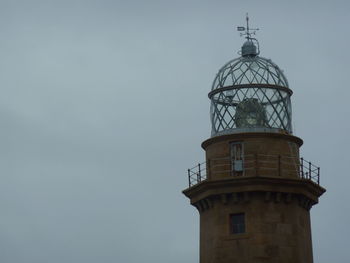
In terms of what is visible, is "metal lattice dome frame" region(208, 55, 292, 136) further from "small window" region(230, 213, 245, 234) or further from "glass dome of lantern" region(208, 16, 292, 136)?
"small window" region(230, 213, 245, 234)

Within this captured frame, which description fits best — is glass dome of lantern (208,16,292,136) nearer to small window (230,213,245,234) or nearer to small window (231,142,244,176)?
small window (231,142,244,176)

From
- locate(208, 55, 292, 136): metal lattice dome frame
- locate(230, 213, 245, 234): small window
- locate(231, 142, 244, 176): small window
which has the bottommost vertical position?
locate(230, 213, 245, 234): small window

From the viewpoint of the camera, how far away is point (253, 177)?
5738 cm

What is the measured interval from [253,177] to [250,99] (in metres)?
4.49

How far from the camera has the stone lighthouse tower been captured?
57.6m

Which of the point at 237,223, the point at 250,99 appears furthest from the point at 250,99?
the point at 237,223

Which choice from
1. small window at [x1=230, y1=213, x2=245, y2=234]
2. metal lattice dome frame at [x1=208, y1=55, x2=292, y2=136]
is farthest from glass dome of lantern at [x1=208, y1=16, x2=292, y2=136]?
small window at [x1=230, y1=213, x2=245, y2=234]

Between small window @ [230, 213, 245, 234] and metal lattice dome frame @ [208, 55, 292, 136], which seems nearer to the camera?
small window @ [230, 213, 245, 234]

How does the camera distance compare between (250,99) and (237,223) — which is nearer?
(237,223)

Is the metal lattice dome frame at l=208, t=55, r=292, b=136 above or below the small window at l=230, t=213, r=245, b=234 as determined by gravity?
above

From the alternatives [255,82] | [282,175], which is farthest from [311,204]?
[255,82]

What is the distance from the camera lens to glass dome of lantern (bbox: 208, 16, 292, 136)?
5975 cm

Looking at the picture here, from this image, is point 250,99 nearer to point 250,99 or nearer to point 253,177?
point 250,99

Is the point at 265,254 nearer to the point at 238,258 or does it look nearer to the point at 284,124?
the point at 238,258
